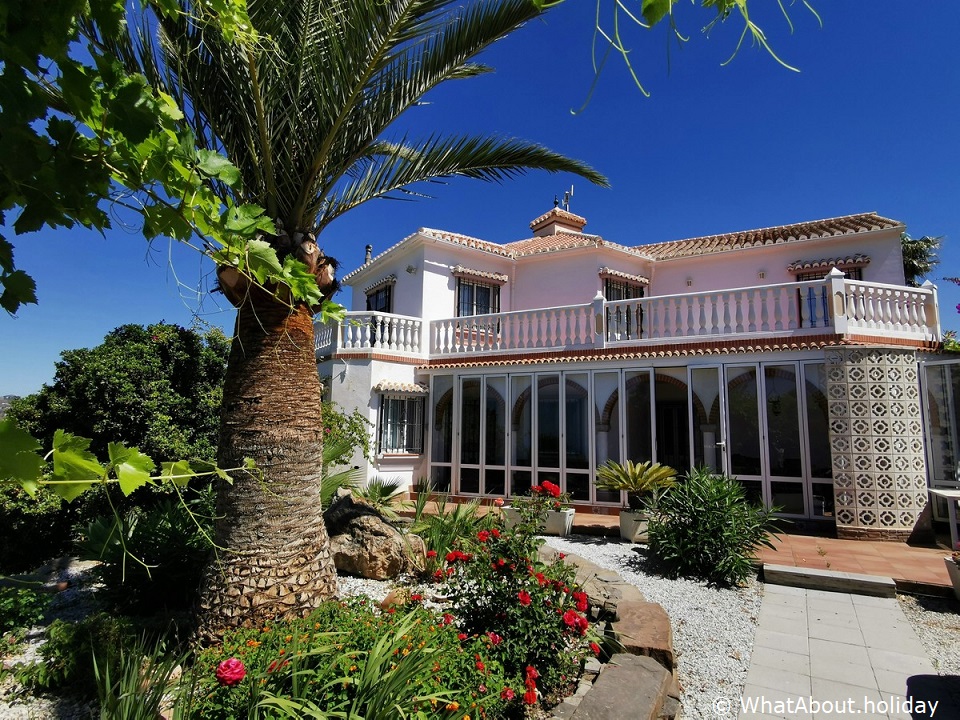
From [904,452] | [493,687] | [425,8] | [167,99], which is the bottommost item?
[493,687]

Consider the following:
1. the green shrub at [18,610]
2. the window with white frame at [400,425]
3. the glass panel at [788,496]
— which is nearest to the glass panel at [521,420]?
the window with white frame at [400,425]

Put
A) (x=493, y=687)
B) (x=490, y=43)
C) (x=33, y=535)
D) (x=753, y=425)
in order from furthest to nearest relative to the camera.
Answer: (x=753, y=425)
(x=33, y=535)
(x=490, y=43)
(x=493, y=687)

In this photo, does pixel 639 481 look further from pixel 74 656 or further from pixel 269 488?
pixel 74 656

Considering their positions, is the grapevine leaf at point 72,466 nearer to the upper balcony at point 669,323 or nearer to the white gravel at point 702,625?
the white gravel at point 702,625

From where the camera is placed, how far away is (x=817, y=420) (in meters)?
9.92

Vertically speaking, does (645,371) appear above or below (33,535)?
above

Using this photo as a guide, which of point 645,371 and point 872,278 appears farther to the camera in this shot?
point 872,278

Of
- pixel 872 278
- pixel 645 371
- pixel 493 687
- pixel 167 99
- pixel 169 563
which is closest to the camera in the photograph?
pixel 167 99

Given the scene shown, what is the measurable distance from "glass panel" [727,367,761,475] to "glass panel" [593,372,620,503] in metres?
2.32

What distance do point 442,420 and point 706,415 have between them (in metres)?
6.69

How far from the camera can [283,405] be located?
4359mm

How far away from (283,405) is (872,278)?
51.7 ft

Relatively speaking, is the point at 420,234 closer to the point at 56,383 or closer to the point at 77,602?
the point at 56,383

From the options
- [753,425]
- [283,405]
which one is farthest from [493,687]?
[753,425]
